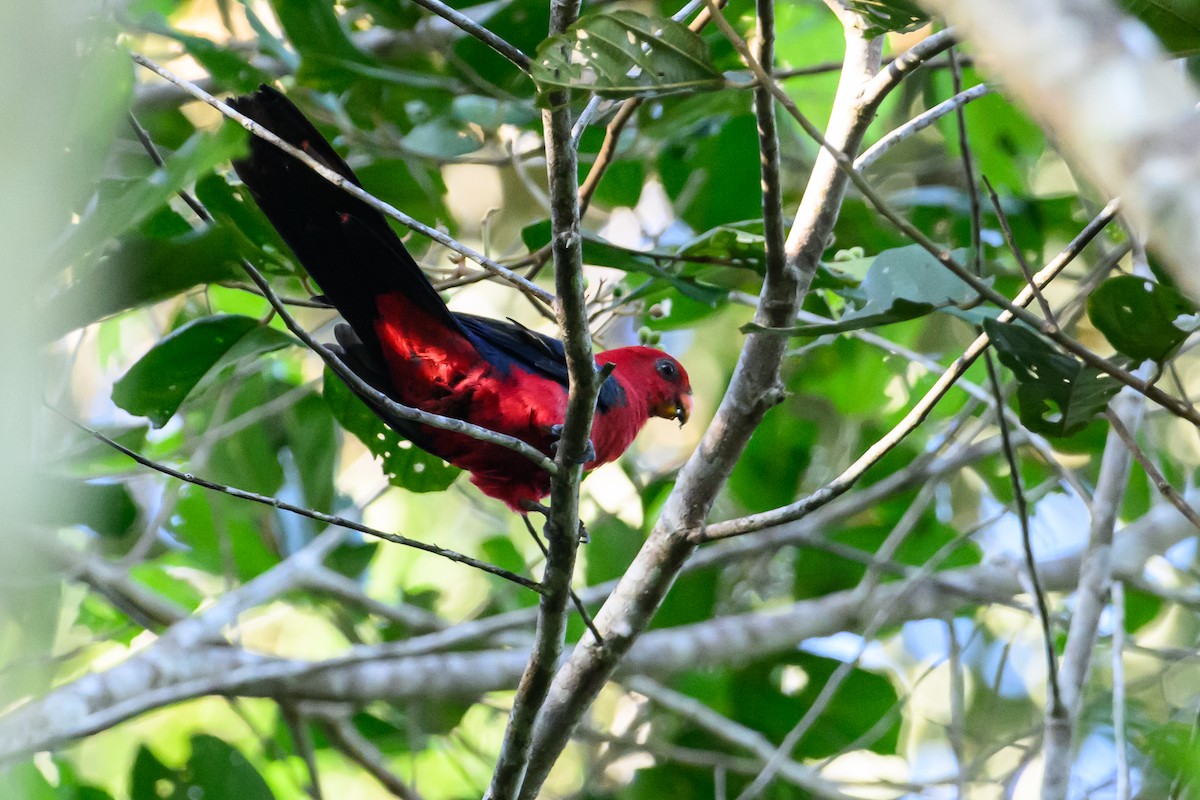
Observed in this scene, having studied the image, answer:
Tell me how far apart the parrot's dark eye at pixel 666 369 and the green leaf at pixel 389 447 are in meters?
1.07

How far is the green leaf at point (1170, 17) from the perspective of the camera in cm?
177

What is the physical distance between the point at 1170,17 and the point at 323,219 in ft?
5.75

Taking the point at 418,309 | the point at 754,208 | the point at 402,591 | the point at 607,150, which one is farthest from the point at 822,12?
the point at 402,591

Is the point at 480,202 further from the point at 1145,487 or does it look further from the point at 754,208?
Answer: the point at 1145,487

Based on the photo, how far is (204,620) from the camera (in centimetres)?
428

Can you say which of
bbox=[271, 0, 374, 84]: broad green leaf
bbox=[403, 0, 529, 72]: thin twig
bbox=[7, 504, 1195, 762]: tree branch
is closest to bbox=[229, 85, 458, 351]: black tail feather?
bbox=[403, 0, 529, 72]: thin twig

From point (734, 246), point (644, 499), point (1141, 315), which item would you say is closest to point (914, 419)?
point (1141, 315)

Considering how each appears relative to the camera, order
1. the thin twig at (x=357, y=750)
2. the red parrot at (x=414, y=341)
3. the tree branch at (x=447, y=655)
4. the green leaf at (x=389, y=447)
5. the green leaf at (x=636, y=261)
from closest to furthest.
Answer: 1. the red parrot at (x=414, y=341)
2. the green leaf at (x=636, y=261)
3. the green leaf at (x=389, y=447)
4. the tree branch at (x=447, y=655)
5. the thin twig at (x=357, y=750)

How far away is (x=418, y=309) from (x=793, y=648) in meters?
2.49

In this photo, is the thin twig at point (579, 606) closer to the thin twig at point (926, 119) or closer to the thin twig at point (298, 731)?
the thin twig at point (926, 119)

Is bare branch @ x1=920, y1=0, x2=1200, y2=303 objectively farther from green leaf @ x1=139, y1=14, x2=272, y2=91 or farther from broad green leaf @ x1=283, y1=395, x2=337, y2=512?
broad green leaf @ x1=283, y1=395, x2=337, y2=512

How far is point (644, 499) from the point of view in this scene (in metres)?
4.82

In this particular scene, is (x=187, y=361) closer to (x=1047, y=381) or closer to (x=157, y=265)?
(x=157, y=265)

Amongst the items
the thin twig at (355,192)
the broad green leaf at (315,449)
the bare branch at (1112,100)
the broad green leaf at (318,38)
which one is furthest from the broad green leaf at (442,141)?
the bare branch at (1112,100)
